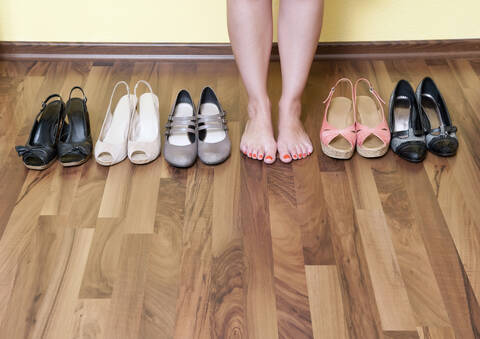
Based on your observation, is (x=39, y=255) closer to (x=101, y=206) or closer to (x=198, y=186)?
(x=101, y=206)

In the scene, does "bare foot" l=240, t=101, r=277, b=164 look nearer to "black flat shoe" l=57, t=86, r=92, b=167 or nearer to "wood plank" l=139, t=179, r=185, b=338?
"wood plank" l=139, t=179, r=185, b=338

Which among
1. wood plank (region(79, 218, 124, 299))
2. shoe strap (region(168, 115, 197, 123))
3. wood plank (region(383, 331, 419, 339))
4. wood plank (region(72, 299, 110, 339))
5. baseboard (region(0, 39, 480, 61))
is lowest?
wood plank (region(383, 331, 419, 339))

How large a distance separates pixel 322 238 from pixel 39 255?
0.71 meters

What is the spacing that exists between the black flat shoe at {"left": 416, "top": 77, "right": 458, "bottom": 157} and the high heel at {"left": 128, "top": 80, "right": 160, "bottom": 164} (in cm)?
82

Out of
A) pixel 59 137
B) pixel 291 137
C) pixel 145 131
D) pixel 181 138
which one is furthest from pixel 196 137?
pixel 59 137

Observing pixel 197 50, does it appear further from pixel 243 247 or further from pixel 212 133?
pixel 243 247

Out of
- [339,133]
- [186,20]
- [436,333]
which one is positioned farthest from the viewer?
[186,20]

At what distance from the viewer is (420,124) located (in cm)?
160

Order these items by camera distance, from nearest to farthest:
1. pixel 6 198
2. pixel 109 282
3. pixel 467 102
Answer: pixel 109 282 < pixel 6 198 < pixel 467 102

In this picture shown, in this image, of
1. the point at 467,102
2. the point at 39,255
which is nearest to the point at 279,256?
the point at 39,255

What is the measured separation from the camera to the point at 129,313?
1155 mm

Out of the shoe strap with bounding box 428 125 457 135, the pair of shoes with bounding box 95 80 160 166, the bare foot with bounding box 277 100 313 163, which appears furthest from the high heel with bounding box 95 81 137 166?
the shoe strap with bounding box 428 125 457 135

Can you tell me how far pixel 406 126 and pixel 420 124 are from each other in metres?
0.04

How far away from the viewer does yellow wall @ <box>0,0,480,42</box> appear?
1.93 m
